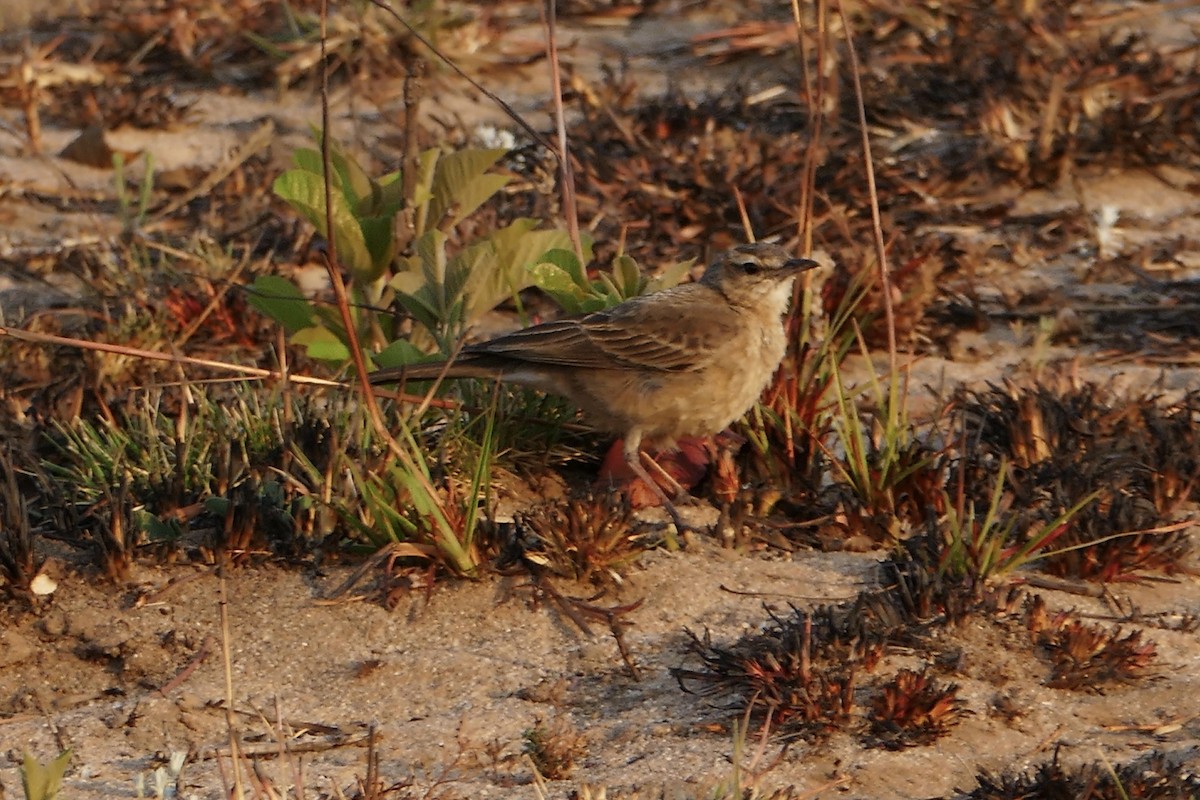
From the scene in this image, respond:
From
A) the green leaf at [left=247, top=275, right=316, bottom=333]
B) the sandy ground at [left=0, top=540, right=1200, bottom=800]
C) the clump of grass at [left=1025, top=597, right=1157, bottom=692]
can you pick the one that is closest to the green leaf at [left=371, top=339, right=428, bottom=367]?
the green leaf at [left=247, top=275, right=316, bottom=333]

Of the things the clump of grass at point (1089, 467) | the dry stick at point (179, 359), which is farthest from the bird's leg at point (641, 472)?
the clump of grass at point (1089, 467)

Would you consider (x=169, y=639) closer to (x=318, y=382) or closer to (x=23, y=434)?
(x=318, y=382)

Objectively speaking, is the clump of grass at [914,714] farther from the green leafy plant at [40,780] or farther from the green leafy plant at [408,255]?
the green leafy plant at [408,255]

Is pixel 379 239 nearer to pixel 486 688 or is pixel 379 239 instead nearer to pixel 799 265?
pixel 799 265

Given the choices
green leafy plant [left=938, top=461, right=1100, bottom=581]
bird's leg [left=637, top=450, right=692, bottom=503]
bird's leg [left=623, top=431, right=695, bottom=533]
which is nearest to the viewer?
green leafy plant [left=938, top=461, right=1100, bottom=581]

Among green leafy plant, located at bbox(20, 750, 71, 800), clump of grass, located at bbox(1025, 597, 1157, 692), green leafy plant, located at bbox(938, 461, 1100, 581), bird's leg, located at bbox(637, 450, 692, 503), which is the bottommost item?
bird's leg, located at bbox(637, 450, 692, 503)

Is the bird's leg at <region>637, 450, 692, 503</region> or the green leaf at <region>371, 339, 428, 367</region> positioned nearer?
the bird's leg at <region>637, 450, 692, 503</region>

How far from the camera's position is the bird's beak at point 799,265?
582 centimetres

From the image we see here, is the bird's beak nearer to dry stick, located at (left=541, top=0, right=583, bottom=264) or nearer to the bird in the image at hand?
the bird

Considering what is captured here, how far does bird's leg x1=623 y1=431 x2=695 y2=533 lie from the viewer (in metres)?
5.31

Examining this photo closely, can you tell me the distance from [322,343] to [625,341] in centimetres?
104

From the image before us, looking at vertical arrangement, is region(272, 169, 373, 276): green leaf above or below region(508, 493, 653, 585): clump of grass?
above

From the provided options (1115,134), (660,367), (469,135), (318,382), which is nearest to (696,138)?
(469,135)

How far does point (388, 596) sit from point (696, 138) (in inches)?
158
